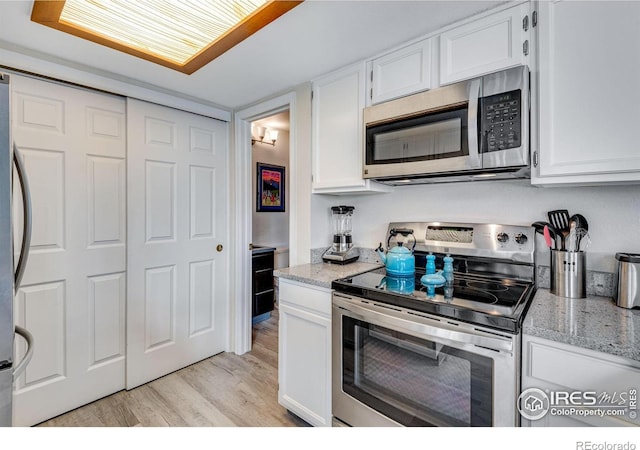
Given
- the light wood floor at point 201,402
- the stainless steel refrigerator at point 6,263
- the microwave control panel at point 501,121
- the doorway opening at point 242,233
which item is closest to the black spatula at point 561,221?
the microwave control panel at point 501,121

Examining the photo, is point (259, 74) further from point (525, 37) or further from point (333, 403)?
point (333, 403)

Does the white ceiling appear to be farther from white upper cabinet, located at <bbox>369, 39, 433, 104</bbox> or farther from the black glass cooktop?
the black glass cooktop

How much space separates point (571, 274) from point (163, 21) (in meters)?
2.16

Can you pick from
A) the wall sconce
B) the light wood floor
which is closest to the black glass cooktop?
the light wood floor

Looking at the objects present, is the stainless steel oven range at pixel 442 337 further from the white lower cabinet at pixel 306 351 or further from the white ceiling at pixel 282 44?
the white ceiling at pixel 282 44

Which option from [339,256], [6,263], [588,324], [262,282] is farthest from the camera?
[262,282]

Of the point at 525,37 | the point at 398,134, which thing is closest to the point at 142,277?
the point at 398,134

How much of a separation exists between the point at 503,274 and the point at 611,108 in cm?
83

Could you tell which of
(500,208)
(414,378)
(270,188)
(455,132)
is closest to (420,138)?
(455,132)

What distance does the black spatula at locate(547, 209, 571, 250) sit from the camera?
4.58ft

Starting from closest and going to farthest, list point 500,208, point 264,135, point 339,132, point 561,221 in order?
1. point 561,221
2. point 500,208
3. point 339,132
4. point 264,135

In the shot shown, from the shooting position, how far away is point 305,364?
1.73 meters

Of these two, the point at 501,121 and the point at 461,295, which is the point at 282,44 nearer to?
the point at 501,121

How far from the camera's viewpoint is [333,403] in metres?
1.59
